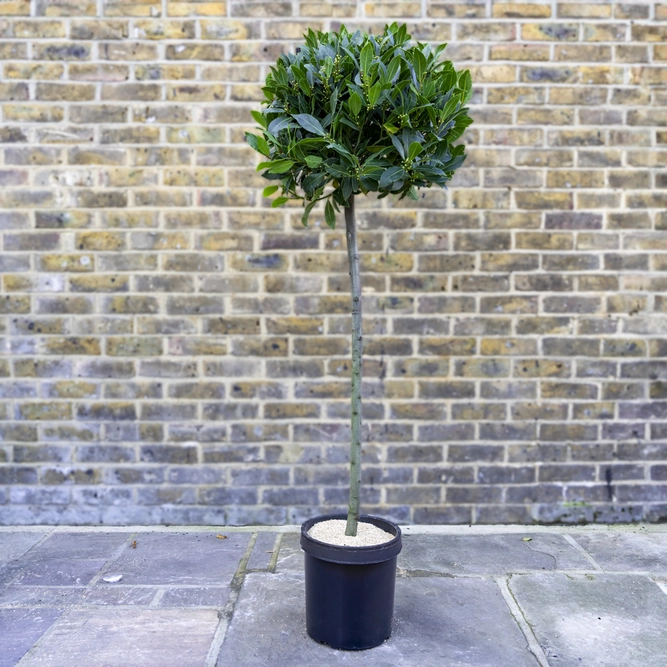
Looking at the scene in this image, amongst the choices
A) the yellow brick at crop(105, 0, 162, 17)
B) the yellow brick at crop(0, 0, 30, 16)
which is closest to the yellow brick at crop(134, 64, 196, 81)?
the yellow brick at crop(105, 0, 162, 17)

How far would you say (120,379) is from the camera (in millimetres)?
3637

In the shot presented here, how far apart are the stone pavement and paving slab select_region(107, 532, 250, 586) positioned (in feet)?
0.03

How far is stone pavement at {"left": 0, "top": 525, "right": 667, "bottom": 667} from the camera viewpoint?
2.41 m

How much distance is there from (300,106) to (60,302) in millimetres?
2013

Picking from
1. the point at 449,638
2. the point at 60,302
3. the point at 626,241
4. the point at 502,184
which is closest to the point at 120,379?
the point at 60,302

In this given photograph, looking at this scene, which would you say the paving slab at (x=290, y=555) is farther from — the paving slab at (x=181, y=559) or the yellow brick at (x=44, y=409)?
the yellow brick at (x=44, y=409)

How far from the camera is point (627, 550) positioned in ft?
11.1

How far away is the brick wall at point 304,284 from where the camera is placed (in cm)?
357

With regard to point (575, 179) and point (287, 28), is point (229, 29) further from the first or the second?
point (575, 179)

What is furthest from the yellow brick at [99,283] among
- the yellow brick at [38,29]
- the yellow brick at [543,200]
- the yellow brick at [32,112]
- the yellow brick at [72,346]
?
the yellow brick at [543,200]

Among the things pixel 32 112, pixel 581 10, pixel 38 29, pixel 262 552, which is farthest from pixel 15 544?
pixel 581 10

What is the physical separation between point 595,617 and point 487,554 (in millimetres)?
687

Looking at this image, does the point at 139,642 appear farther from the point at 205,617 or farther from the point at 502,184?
the point at 502,184

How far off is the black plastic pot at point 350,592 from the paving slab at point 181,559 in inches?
27.9
